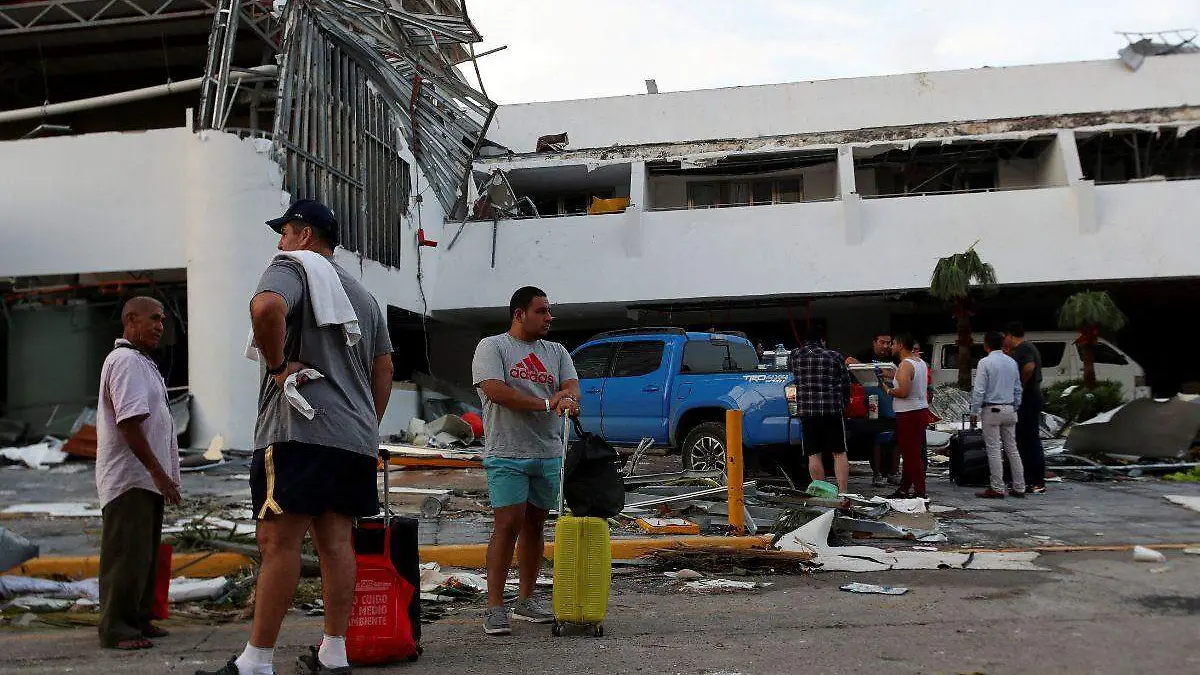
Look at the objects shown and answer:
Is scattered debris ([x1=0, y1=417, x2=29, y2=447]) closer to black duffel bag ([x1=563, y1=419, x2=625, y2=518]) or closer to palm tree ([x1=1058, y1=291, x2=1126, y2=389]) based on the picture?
black duffel bag ([x1=563, y1=419, x2=625, y2=518])

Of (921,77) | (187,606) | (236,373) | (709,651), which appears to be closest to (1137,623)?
(709,651)

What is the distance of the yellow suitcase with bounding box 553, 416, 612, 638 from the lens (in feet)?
14.8

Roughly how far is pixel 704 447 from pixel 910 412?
238 cm

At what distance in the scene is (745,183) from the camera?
945 inches

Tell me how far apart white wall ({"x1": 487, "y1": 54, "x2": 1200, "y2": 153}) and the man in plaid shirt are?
47.3ft

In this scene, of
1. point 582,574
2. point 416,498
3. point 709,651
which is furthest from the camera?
point 416,498

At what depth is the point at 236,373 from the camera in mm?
13500

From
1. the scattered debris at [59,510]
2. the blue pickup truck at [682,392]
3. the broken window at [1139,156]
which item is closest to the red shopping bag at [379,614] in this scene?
the scattered debris at [59,510]

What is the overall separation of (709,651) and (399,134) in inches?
610

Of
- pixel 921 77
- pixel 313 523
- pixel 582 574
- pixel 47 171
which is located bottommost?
pixel 582 574

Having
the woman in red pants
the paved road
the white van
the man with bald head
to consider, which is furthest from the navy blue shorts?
the white van


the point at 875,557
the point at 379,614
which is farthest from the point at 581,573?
the point at 875,557

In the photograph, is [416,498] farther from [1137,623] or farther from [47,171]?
[47,171]

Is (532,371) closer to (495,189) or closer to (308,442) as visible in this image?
(308,442)
